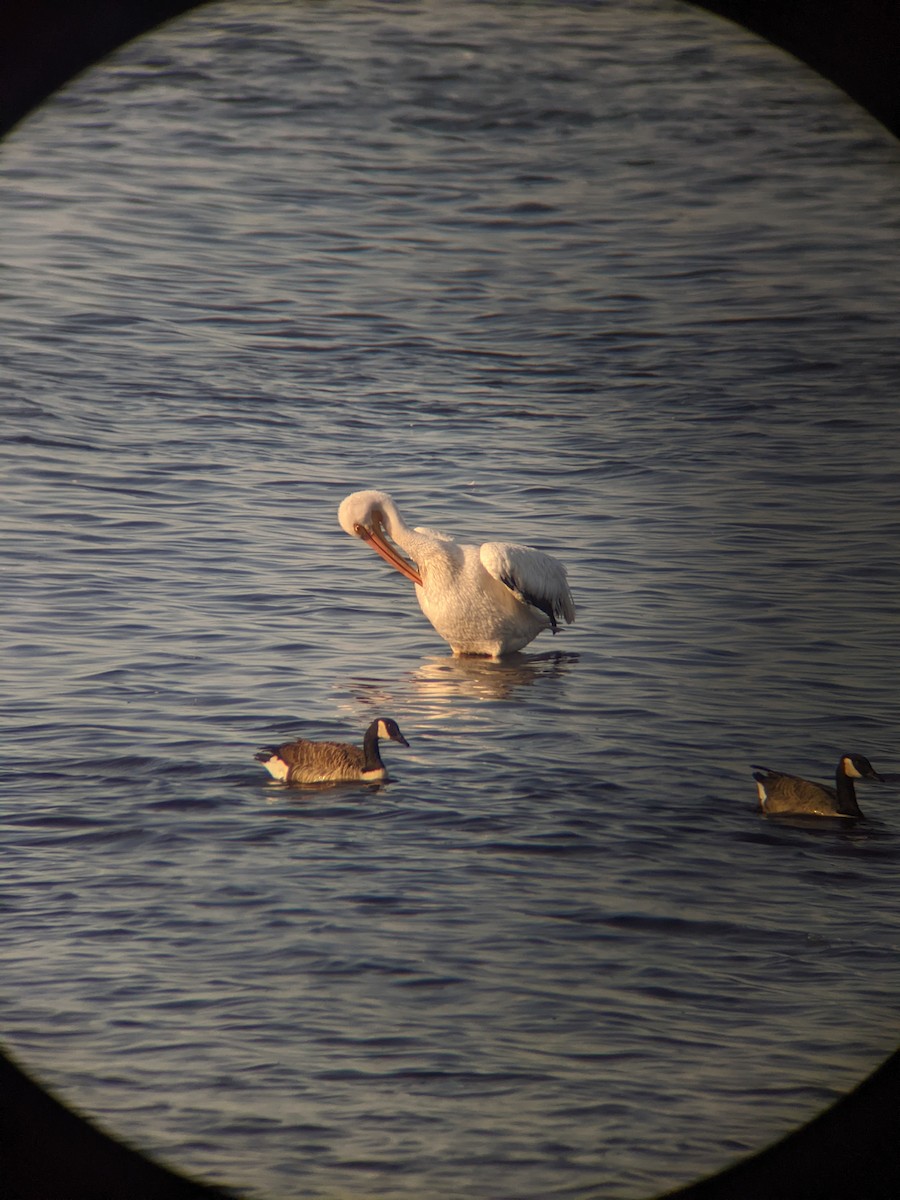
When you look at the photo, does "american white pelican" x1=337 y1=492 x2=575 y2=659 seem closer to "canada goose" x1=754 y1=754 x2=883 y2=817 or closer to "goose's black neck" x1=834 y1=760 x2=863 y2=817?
"canada goose" x1=754 y1=754 x2=883 y2=817

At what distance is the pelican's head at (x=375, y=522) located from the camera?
198 inches

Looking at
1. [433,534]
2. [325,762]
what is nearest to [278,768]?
[325,762]

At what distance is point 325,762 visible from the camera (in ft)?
12.4

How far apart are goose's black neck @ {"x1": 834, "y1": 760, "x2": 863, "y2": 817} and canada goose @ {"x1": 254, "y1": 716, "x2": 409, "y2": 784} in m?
1.31

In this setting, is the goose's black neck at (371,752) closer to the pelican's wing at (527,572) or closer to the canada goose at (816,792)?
the canada goose at (816,792)

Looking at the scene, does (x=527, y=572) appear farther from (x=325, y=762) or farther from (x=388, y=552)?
(x=325, y=762)

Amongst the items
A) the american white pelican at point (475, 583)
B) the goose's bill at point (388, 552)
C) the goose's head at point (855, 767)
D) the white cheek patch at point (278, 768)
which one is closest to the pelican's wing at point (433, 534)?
the american white pelican at point (475, 583)

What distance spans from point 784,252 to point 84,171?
7.18 ft

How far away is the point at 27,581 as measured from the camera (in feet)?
15.8

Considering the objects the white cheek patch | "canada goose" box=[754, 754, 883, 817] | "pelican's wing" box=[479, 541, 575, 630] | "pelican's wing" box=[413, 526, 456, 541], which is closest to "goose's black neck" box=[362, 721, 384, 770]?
the white cheek patch

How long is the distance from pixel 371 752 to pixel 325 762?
0.45 ft

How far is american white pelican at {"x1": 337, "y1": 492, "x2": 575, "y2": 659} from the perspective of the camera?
4895 millimetres

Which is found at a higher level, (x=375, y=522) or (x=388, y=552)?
(x=375, y=522)

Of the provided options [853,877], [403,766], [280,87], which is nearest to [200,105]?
[280,87]
